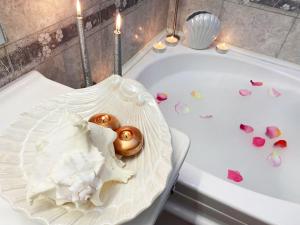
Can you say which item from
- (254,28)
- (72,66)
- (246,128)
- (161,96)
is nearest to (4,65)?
(72,66)

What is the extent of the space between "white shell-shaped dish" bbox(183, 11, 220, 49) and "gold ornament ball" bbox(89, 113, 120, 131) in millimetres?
996

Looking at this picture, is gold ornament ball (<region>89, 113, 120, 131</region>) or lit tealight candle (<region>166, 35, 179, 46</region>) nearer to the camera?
gold ornament ball (<region>89, 113, 120, 131</region>)

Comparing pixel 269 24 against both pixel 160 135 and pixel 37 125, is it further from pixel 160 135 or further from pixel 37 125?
pixel 37 125

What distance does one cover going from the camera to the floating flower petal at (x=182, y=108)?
1.27 meters

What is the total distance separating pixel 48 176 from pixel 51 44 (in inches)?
18.2

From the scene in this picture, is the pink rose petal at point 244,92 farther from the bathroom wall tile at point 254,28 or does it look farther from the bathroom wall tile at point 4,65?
the bathroom wall tile at point 4,65

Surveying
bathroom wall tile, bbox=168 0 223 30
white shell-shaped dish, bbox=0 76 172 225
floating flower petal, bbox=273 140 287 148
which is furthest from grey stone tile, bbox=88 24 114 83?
floating flower petal, bbox=273 140 287 148

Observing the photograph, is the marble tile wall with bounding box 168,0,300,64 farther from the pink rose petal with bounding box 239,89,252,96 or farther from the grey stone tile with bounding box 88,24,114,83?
the grey stone tile with bounding box 88,24,114,83

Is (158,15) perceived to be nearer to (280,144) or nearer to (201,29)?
(201,29)

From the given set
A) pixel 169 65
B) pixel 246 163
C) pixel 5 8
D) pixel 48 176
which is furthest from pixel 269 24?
pixel 48 176

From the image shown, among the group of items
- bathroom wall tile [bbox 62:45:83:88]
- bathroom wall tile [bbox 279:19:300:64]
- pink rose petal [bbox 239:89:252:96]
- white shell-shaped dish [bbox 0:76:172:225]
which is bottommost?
pink rose petal [bbox 239:89:252:96]

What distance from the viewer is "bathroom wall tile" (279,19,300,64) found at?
121cm

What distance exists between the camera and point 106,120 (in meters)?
0.46

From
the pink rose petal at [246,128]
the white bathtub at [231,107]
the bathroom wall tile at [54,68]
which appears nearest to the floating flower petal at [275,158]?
the white bathtub at [231,107]
